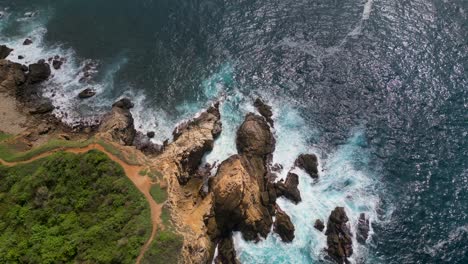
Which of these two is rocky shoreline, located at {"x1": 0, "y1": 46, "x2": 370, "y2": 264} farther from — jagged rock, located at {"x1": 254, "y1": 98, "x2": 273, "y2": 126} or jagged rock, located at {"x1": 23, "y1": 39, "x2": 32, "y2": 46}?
jagged rock, located at {"x1": 23, "y1": 39, "x2": 32, "y2": 46}

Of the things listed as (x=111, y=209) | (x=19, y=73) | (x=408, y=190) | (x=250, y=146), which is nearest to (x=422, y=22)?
(x=408, y=190)

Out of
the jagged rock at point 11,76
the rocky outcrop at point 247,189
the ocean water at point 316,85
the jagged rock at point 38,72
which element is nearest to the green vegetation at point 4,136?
the ocean water at point 316,85

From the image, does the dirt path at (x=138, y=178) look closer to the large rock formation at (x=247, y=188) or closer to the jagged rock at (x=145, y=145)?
the large rock formation at (x=247, y=188)

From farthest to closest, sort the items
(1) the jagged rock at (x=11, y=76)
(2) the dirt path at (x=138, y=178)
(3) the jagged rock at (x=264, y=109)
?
(1) the jagged rock at (x=11, y=76) < (3) the jagged rock at (x=264, y=109) < (2) the dirt path at (x=138, y=178)

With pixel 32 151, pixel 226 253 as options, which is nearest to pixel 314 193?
pixel 226 253

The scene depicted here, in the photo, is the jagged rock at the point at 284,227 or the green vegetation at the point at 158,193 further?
the jagged rock at the point at 284,227

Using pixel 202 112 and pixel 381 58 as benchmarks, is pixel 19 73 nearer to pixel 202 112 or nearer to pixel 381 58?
pixel 202 112

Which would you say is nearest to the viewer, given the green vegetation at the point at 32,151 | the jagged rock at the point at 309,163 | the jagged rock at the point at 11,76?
the green vegetation at the point at 32,151

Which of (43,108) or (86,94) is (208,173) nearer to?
(86,94)
